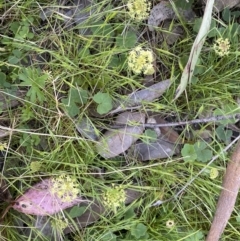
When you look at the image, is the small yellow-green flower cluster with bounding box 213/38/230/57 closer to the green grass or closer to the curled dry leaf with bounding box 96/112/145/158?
the green grass

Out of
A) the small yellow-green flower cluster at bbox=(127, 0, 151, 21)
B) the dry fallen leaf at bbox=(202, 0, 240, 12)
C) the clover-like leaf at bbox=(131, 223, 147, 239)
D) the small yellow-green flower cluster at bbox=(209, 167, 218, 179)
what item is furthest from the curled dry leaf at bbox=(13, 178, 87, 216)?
the dry fallen leaf at bbox=(202, 0, 240, 12)

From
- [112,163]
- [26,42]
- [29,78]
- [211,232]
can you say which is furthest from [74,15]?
[211,232]

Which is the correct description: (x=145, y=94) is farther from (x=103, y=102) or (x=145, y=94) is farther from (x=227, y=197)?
(x=227, y=197)

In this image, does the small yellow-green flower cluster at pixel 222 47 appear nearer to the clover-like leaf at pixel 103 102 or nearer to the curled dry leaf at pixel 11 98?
the clover-like leaf at pixel 103 102

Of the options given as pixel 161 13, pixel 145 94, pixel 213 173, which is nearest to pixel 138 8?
pixel 161 13

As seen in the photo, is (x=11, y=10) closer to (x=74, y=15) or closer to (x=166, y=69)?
(x=74, y=15)

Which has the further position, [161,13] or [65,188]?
[161,13]
